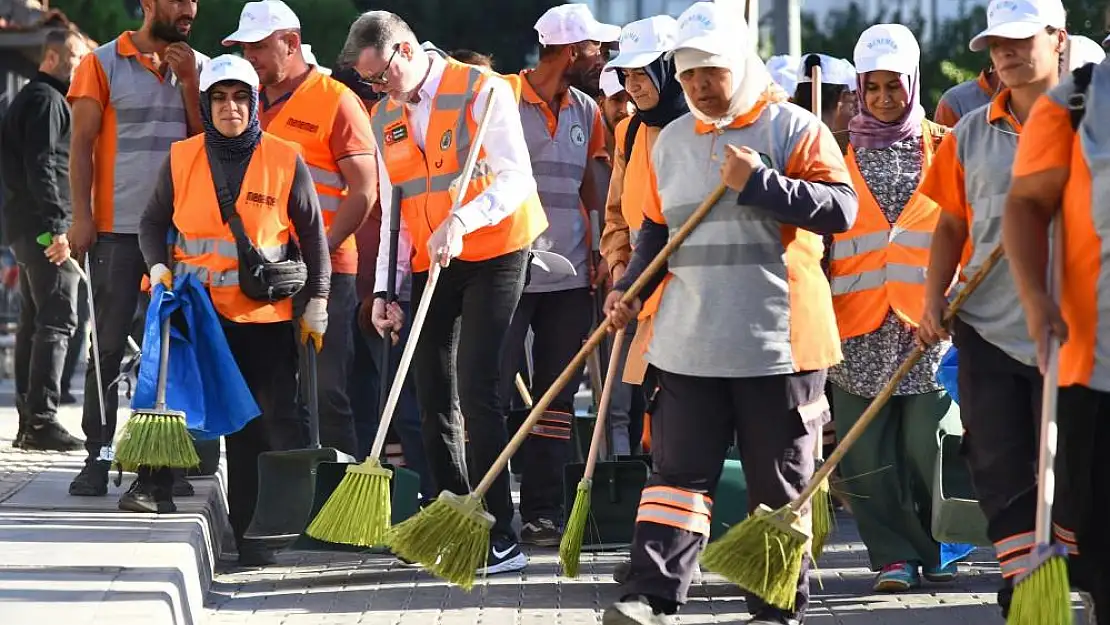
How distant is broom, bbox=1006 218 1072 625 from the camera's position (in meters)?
4.81

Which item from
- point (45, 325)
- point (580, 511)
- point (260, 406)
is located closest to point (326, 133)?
point (260, 406)

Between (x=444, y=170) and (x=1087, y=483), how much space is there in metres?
3.33

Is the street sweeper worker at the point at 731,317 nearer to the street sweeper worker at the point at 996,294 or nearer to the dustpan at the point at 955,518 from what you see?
the street sweeper worker at the point at 996,294

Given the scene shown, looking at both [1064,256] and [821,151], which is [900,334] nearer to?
[821,151]

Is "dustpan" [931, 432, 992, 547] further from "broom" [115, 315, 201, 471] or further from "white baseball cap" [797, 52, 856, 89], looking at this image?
"broom" [115, 315, 201, 471]

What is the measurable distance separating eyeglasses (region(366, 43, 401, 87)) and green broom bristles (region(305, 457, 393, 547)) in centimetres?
141

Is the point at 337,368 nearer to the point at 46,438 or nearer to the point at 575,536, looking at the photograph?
the point at 575,536

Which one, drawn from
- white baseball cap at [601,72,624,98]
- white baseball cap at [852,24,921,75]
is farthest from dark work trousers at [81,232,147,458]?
white baseball cap at [852,24,921,75]

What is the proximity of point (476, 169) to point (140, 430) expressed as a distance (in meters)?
1.60

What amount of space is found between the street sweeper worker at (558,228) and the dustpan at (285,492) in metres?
0.83

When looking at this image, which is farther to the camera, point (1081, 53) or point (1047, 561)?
point (1081, 53)

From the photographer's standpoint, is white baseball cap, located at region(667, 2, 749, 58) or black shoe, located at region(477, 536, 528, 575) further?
black shoe, located at region(477, 536, 528, 575)

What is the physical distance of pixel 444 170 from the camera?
25.1ft

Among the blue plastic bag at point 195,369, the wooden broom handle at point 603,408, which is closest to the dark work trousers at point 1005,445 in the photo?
the wooden broom handle at point 603,408
